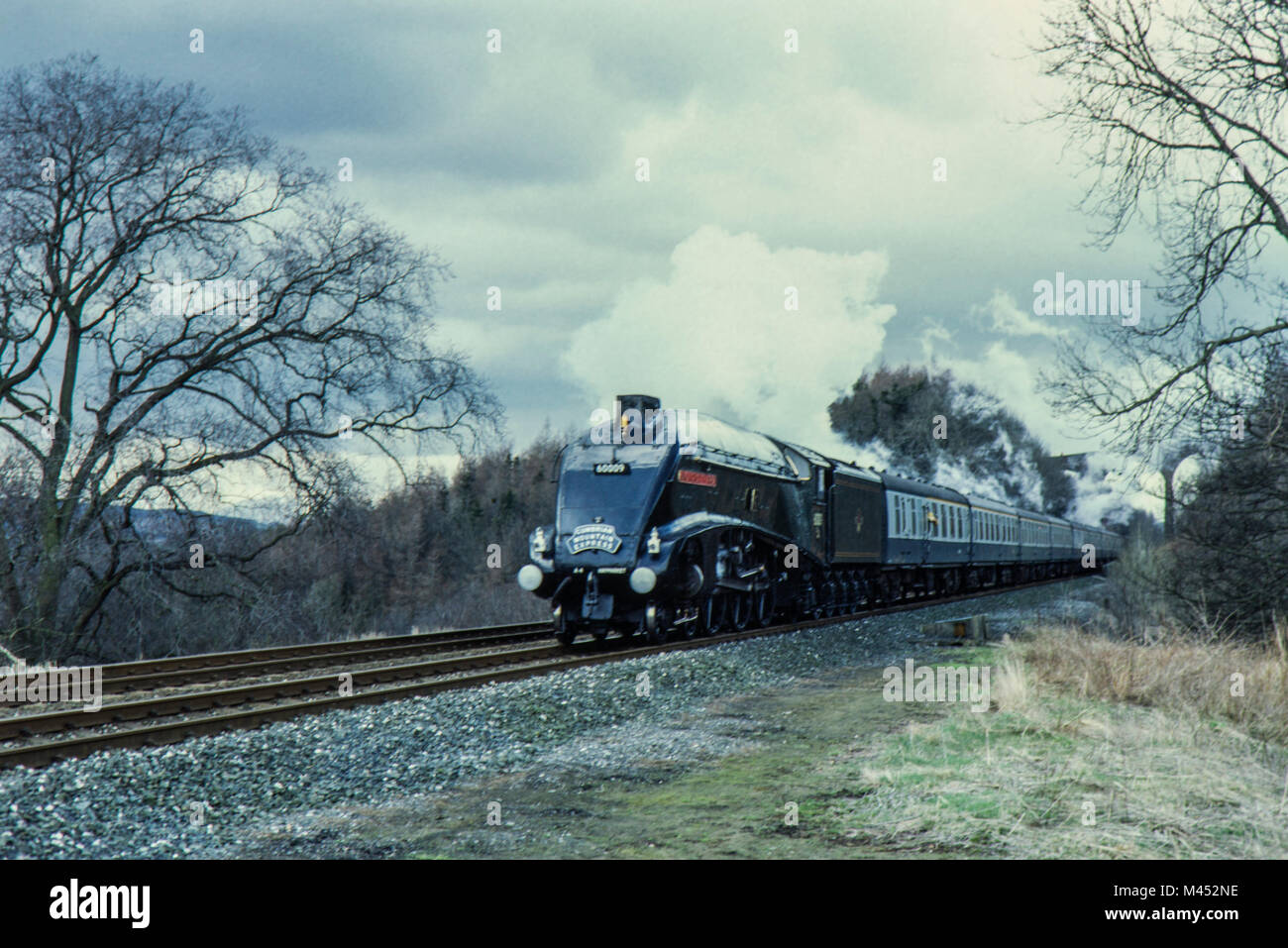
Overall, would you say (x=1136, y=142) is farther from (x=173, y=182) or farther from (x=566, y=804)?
(x=173, y=182)

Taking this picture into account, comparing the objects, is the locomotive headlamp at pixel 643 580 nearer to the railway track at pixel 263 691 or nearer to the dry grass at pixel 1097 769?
the railway track at pixel 263 691

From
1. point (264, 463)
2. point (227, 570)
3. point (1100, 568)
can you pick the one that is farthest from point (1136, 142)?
point (1100, 568)

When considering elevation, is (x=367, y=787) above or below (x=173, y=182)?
below

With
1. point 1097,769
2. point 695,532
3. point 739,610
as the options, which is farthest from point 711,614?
point 1097,769

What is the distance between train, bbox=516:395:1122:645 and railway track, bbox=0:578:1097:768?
2.36ft

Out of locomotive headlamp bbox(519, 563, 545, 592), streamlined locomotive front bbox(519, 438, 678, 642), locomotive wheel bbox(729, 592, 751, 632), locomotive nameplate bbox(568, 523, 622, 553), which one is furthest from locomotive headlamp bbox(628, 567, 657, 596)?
locomotive wheel bbox(729, 592, 751, 632)

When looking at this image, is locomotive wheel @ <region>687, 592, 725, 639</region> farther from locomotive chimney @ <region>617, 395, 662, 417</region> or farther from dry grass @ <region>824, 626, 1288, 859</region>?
dry grass @ <region>824, 626, 1288, 859</region>

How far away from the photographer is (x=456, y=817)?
6328 mm

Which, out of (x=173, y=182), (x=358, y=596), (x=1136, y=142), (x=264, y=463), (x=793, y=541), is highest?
(x=173, y=182)

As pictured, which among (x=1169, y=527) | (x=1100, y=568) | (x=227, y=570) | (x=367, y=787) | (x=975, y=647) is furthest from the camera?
(x=1100, y=568)

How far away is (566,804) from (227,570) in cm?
1815

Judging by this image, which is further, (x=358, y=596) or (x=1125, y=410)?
(x=358, y=596)

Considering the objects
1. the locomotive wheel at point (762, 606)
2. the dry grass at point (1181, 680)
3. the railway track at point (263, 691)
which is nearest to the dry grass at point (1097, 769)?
the dry grass at point (1181, 680)

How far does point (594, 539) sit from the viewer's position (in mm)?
14422
